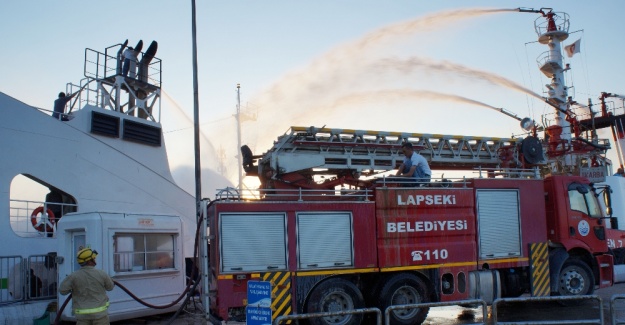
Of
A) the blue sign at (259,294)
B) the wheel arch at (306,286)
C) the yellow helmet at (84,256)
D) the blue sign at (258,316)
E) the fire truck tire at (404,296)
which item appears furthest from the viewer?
the fire truck tire at (404,296)

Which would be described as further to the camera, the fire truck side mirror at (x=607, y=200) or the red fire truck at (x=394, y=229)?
the fire truck side mirror at (x=607, y=200)

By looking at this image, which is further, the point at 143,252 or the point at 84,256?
the point at 143,252

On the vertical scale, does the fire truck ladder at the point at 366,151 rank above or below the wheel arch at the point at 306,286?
above

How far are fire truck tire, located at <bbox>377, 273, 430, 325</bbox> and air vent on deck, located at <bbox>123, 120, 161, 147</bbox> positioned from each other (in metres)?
8.53

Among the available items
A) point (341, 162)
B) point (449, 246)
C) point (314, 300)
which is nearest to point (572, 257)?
point (449, 246)

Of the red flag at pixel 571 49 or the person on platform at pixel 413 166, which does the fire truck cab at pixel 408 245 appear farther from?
the red flag at pixel 571 49

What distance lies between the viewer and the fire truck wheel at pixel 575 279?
1232 centimetres

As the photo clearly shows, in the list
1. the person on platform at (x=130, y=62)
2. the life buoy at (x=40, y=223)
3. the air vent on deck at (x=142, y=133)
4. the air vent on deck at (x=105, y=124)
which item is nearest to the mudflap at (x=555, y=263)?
the air vent on deck at (x=142, y=133)

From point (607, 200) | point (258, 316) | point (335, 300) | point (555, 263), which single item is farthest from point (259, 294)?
point (607, 200)

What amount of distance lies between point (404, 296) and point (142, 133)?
8887 millimetres

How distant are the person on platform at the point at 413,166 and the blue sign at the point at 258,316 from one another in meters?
5.40

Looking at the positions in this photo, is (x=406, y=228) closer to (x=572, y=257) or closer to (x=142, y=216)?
(x=572, y=257)

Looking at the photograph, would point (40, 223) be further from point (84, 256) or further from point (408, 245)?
point (408, 245)

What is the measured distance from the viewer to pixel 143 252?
11.7 meters
